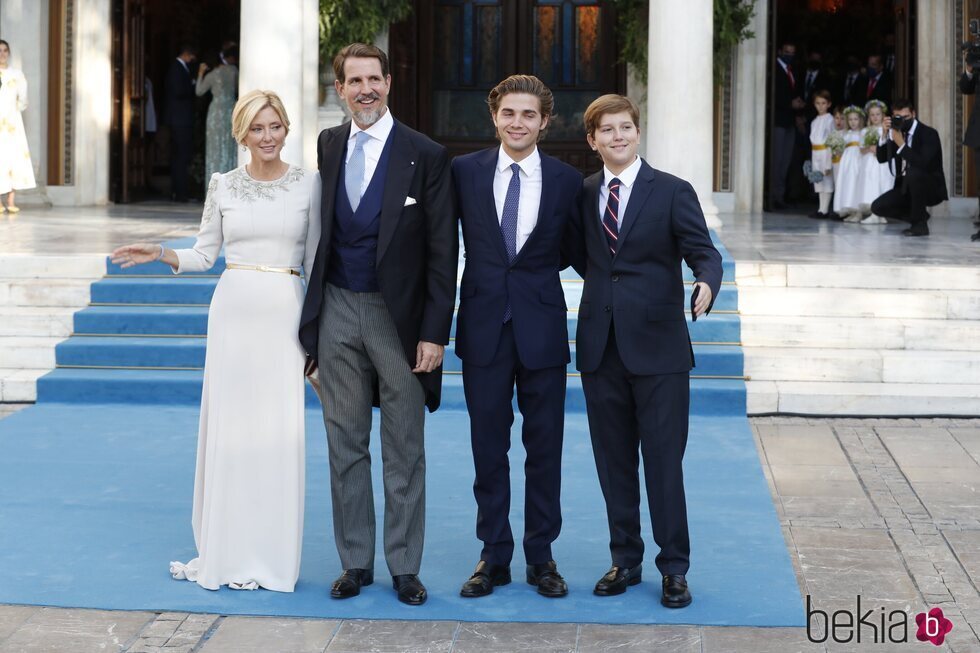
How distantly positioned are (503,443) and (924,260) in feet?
20.6

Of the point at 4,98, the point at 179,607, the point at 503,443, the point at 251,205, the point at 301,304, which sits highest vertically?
the point at 4,98

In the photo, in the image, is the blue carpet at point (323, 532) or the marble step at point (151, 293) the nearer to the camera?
the blue carpet at point (323, 532)

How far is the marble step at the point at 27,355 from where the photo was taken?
9305 mm

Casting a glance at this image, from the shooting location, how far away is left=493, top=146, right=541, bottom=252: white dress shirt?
205 inches

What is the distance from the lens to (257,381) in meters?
5.35

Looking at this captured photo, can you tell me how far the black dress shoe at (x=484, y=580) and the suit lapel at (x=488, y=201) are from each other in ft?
3.66

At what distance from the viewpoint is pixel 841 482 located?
704cm

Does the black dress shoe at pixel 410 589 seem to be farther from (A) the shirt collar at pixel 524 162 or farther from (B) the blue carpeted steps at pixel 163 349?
(B) the blue carpeted steps at pixel 163 349

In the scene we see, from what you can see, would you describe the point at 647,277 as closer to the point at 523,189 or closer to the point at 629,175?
the point at 629,175

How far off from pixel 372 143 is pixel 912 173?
32.3ft

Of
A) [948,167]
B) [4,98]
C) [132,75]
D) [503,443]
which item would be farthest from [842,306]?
[132,75]

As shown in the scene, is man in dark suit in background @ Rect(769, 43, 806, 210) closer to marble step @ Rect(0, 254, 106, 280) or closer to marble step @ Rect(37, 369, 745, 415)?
→ marble step @ Rect(37, 369, 745, 415)

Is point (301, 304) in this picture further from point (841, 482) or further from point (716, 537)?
point (841, 482)

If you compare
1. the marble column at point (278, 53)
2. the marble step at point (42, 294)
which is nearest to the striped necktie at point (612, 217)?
the marble step at point (42, 294)
